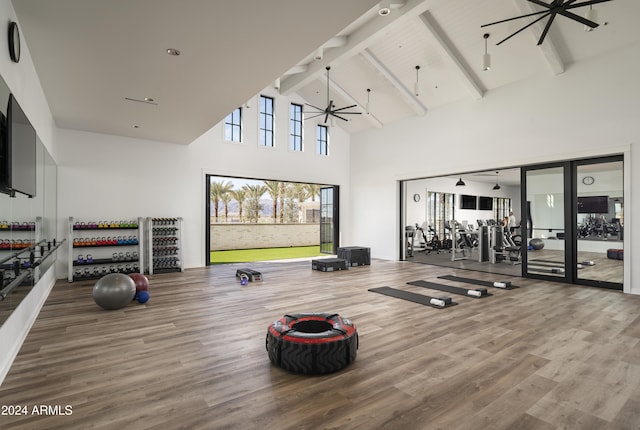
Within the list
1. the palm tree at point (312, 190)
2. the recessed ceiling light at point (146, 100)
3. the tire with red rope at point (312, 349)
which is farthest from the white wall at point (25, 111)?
the palm tree at point (312, 190)

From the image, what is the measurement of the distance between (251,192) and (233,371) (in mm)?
15727

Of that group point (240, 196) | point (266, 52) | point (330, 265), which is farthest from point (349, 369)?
point (240, 196)

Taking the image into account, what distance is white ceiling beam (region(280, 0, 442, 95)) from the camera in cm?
551

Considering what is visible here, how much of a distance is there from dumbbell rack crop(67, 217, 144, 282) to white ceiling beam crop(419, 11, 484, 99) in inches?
265

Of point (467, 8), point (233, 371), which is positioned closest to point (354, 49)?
point (467, 8)

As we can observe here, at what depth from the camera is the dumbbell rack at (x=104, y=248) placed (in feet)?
21.1

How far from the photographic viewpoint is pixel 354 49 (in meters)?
6.78

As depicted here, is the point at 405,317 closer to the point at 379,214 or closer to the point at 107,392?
the point at 107,392

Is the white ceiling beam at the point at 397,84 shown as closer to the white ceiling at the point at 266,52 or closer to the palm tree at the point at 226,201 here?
the white ceiling at the point at 266,52

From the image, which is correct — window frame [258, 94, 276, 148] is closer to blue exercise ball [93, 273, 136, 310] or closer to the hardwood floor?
the hardwood floor

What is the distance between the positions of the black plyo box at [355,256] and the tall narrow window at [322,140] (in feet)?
10.8

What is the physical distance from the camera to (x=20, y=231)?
3135 mm

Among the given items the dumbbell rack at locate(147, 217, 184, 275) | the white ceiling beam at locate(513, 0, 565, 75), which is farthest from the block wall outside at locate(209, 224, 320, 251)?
the white ceiling beam at locate(513, 0, 565, 75)

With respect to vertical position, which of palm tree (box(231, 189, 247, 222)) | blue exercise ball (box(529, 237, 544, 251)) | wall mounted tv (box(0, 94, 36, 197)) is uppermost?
palm tree (box(231, 189, 247, 222))
